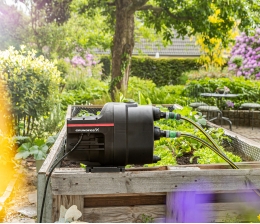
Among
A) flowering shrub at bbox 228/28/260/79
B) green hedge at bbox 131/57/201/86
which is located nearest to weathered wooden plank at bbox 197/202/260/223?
flowering shrub at bbox 228/28/260/79

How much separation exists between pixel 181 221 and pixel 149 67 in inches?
636

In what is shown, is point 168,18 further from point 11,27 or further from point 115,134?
point 115,134

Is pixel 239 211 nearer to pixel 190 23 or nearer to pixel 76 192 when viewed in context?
pixel 76 192

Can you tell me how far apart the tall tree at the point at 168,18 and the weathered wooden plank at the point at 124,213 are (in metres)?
6.61

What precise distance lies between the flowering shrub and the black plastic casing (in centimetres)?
1272

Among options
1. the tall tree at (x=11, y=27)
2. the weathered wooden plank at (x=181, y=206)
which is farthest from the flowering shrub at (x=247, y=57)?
the weathered wooden plank at (x=181, y=206)

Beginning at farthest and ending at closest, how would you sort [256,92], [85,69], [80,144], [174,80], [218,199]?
1. [174,80]
2. [85,69]
3. [256,92]
4. [218,199]
5. [80,144]

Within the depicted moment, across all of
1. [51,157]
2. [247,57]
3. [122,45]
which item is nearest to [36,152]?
[51,157]

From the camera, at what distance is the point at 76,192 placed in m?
2.07

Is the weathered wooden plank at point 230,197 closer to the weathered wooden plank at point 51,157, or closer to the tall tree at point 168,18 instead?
the weathered wooden plank at point 51,157

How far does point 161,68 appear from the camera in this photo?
1822 centimetres

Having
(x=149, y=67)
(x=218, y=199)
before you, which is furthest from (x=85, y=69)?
(x=218, y=199)

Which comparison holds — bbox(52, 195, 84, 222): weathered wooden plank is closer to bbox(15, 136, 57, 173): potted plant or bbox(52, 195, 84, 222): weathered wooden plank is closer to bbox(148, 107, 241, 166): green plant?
bbox(148, 107, 241, 166): green plant

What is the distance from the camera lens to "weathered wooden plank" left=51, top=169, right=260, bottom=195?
2.06m
